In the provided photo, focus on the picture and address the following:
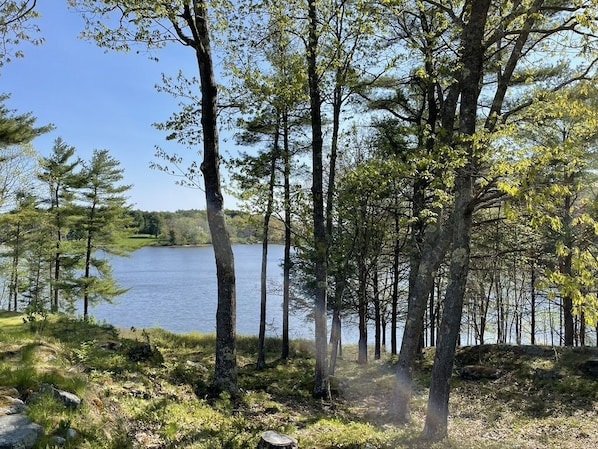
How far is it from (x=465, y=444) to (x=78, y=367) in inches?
205

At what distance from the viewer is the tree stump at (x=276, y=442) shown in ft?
14.6

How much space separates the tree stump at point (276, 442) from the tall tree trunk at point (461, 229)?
2324 mm

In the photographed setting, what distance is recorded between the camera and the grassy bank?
4242mm

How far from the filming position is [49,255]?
22.4 meters

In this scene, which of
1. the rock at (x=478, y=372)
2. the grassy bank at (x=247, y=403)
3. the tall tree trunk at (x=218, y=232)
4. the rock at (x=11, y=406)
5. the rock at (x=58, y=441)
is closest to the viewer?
the rock at (x=58, y=441)

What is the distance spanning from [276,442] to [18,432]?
2367 millimetres

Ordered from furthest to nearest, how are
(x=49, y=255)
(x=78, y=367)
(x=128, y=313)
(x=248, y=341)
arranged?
(x=128, y=313) → (x=49, y=255) → (x=248, y=341) → (x=78, y=367)

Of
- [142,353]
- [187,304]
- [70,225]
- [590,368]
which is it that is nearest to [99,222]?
[70,225]

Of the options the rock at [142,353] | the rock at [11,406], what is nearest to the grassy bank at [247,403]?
the rock at [142,353]

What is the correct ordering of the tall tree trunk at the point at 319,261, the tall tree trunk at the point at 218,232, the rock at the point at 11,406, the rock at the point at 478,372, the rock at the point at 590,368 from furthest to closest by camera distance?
the rock at the point at 478,372 < the rock at the point at 590,368 < the tall tree trunk at the point at 319,261 < the tall tree trunk at the point at 218,232 < the rock at the point at 11,406

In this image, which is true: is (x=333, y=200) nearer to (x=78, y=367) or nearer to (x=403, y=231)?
(x=78, y=367)

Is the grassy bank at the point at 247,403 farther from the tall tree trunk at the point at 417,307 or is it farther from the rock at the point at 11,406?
the tall tree trunk at the point at 417,307

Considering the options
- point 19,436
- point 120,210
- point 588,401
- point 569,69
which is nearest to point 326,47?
point 569,69

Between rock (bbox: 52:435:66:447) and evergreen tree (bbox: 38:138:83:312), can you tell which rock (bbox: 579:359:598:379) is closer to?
rock (bbox: 52:435:66:447)
